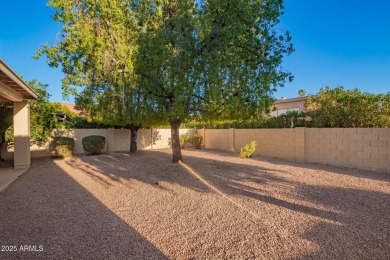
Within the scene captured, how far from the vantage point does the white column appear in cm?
1020

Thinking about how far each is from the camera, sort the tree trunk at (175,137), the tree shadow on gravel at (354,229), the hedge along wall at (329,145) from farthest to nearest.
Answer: the tree trunk at (175,137)
the hedge along wall at (329,145)
the tree shadow on gravel at (354,229)

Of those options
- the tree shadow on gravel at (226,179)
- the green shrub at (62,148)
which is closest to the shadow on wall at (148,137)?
the green shrub at (62,148)

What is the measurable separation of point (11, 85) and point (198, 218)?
27.0ft

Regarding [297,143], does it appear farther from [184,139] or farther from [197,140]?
[184,139]

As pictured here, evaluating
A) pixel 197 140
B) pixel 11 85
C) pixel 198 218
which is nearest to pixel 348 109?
pixel 198 218

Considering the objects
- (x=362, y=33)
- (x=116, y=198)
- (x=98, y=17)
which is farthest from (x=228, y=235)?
(x=362, y=33)

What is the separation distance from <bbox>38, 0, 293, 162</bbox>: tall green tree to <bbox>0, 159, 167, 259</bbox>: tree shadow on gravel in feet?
12.8

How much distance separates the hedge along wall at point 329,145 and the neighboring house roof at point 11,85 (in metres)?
11.8

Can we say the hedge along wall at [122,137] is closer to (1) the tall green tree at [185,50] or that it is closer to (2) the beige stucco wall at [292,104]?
(1) the tall green tree at [185,50]

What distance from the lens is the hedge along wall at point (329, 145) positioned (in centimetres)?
866

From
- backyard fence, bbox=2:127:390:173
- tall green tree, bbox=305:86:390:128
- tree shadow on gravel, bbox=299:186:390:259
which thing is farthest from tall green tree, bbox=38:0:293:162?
backyard fence, bbox=2:127:390:173

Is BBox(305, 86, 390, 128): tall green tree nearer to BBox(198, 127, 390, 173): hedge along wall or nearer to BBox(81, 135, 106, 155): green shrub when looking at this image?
BBox(198, 127, 390, 173): hedge along wall

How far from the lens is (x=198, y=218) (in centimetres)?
426

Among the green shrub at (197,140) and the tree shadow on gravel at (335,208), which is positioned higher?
the green shrub at (197,140)
